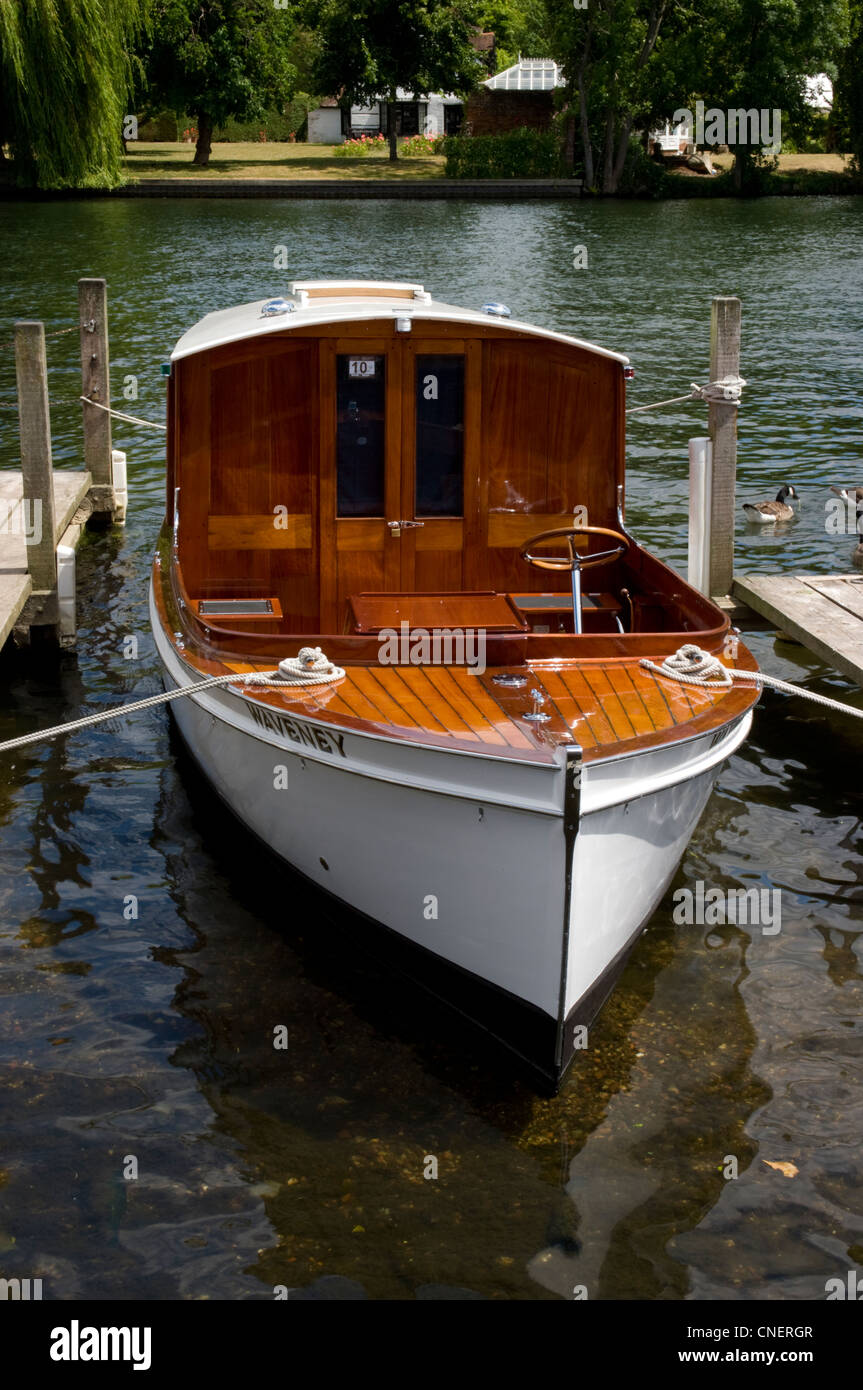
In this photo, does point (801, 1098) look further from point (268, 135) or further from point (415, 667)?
point (268, 135)

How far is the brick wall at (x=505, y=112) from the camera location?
68.7 meters

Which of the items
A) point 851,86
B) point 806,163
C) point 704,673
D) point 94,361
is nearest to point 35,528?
point 94,361

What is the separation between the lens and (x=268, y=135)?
7969cm

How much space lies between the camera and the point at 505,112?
68.7 meters

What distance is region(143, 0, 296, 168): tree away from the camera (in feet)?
194

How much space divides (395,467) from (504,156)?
2266 inches

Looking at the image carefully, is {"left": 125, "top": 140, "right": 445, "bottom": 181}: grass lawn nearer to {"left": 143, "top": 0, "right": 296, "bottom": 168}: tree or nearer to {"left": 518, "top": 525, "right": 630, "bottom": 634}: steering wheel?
{"left": 143, "top": 0, "right": 296, "bottom": 168}: tree

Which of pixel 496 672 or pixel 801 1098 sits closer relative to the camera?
pixel 801 1098

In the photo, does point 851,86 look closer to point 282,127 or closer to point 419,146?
point 419,146

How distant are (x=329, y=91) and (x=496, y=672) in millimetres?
65262

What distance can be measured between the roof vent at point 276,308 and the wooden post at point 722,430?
3.03 metres

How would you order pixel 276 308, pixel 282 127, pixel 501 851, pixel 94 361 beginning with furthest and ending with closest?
pixel 282 127 < pixel 94 361 < pixel 276 308 < pixel 501 851

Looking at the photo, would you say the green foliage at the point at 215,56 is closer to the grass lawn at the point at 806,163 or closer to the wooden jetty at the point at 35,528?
the grass lawn at the point at 806,163

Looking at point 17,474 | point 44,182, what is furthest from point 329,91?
point 17,474
